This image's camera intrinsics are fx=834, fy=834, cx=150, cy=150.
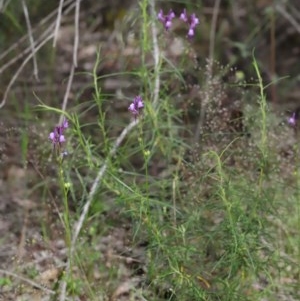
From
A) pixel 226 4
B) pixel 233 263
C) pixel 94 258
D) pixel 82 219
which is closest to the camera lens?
pixel 233 263

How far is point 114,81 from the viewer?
5035 millimetres

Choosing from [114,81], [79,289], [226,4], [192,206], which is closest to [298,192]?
[192,206]

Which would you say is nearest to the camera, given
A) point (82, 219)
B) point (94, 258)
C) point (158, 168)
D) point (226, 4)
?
point (82, 219)

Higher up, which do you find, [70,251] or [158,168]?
[70,251]

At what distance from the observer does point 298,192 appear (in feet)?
10.6

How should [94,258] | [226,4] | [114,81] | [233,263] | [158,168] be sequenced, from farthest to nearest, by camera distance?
[226,4] → [114,81] → [158,168] → [94,258] → [233,263]

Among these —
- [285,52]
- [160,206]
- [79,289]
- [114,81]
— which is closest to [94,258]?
[79,289]

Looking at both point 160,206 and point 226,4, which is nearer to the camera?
point 160,206

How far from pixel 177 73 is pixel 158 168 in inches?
29.3

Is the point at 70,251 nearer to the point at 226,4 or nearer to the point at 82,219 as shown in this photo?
the point at 82,219

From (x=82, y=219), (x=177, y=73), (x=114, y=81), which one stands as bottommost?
(x=114, y=81)

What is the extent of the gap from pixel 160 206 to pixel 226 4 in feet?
8.90

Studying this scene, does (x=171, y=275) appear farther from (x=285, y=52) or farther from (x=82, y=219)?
(x=285, y=52)

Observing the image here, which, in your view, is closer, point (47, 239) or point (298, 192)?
point (298, 192)
